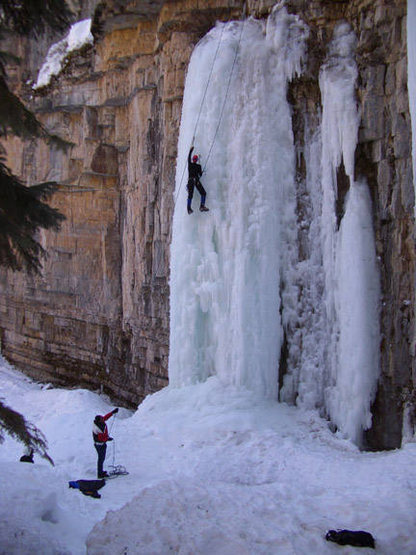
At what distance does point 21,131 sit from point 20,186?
0.43 meters

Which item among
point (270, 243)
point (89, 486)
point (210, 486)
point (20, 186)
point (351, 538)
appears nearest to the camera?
point (351, 538)

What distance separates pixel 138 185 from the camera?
11172 millimetres

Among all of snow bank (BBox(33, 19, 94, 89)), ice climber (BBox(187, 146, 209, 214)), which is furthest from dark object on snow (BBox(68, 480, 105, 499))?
snow bank (BBox(33, 19, 94, 89))

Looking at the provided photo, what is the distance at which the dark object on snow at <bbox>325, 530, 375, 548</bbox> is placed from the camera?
377 cm

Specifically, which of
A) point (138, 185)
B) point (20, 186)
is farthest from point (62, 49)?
point (20, 186)

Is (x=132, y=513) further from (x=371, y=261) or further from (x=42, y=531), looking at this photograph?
(x=371, y=261)

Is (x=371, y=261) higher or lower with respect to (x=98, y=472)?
higher

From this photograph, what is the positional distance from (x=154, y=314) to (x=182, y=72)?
16.1 feet

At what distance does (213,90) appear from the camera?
8469 millimetres

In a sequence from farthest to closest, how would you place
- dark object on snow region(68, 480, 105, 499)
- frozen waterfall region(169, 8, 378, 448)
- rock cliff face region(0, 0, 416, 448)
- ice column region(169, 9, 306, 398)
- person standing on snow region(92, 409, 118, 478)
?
ice column region(169, 9, 306, 398) → frozen waterfall region(169, 8, 378, 448) → rock cliff face region(0, 0, 416, 448) → person standing on snow region(92, 409, 118, 478) → dark object on snow region(68, 480, 105, 499)

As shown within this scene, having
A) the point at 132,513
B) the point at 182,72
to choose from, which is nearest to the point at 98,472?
the point at 132,513

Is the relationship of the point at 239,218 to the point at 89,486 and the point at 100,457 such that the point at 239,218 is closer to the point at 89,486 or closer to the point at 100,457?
the point at 100,457

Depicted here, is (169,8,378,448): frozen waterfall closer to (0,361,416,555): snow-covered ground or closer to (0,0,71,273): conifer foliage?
(0,361,416,555): snow-covered ground

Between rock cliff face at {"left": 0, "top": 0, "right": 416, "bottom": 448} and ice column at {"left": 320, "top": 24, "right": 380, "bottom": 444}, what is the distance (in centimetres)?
16
